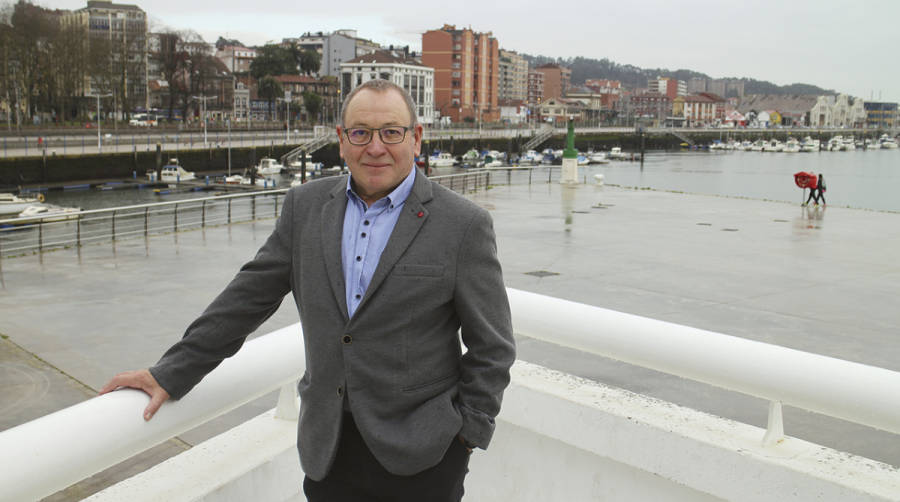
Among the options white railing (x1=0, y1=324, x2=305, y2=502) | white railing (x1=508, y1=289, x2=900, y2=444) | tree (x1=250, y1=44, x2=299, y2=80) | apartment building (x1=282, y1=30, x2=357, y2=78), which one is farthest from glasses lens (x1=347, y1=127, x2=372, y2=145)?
apartment building (x1=282, y1=30, x2=357, y2=78)

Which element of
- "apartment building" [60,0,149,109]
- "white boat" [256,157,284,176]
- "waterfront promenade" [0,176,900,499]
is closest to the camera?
"waterfront promenade" [0,176,900,499]

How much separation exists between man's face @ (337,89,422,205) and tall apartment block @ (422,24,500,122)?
116 meters

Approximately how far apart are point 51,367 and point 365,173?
5.05 meters

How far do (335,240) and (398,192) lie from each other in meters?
0.17

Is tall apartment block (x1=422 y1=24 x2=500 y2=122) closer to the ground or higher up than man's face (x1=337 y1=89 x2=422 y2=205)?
higher up

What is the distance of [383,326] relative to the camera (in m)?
1.63

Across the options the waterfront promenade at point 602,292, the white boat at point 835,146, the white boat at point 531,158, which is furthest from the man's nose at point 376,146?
the white boat at point 835,146

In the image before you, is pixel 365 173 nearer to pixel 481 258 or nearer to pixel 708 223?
pixel 481 258

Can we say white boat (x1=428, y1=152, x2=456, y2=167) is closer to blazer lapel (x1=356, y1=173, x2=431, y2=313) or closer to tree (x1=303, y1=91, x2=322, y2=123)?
tree (x1=303, y1=91, x2=322, y2=123)

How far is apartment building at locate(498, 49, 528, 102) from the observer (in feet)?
581

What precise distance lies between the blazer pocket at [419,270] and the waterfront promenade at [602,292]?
10.5ft

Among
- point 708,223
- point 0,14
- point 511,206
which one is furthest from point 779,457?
point 0,14

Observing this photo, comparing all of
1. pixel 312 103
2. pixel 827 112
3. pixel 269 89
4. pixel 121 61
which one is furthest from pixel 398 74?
pixel 827 112

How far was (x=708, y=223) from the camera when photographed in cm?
1542
